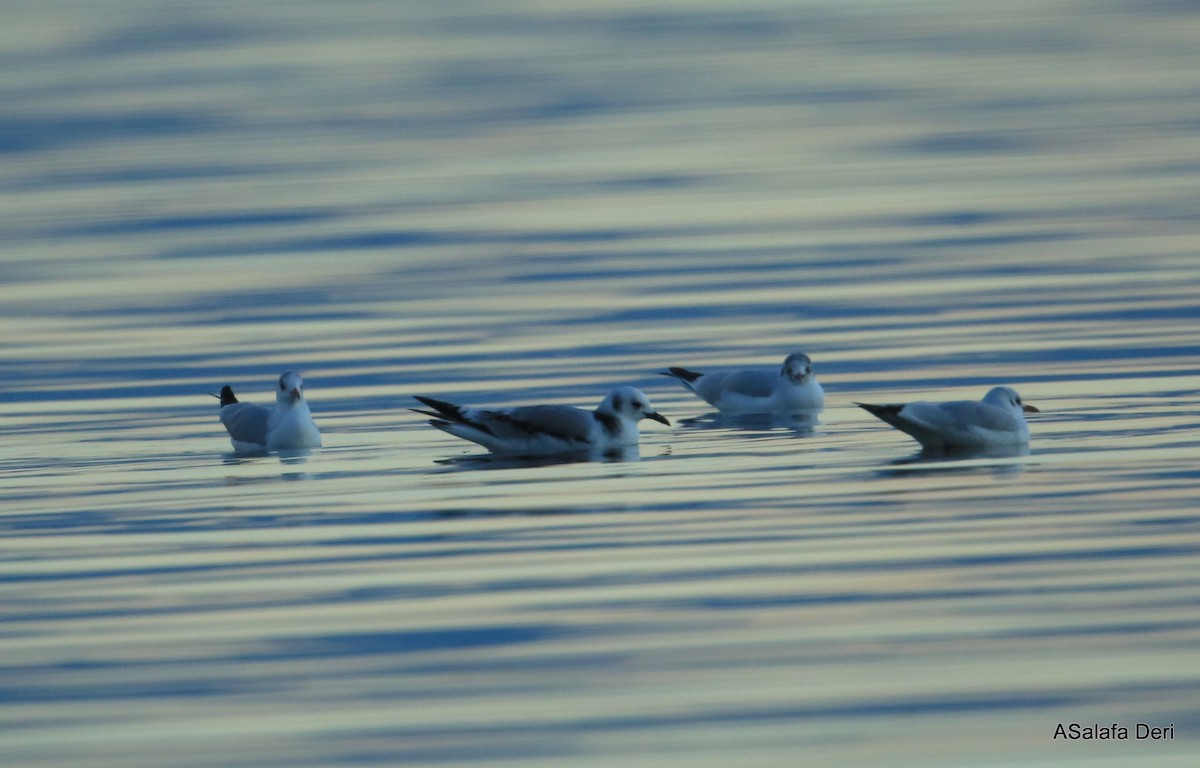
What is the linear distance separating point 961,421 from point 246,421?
15.0 ft

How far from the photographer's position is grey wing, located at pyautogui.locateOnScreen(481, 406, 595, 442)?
1577 centimetres

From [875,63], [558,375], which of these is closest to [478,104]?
[875,63]

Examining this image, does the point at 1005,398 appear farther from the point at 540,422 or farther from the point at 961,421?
the point at 540,422

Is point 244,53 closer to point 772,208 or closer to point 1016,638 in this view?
point 772,208

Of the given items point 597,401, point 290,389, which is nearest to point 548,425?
point 290,389

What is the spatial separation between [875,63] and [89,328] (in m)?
23.7

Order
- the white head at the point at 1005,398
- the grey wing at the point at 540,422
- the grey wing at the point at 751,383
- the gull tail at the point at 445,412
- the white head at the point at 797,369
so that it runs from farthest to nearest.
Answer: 1. the grey wing at the point at 751,383
2. the white head at the point at 797,369
3. the gull tail at the point at 445,412
4. the grey wing at the point at 540,422
5. the white head at the point at 1005,398

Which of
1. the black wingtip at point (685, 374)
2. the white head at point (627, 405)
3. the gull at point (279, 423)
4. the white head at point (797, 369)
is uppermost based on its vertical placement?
the white head at point (797, 369)

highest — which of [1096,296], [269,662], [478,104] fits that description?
[478,104]

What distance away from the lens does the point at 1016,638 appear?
9594 mm

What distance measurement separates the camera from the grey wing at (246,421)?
53.9 feet

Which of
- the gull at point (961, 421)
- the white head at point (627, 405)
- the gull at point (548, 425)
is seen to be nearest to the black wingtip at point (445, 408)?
the gull at point (548, 425)

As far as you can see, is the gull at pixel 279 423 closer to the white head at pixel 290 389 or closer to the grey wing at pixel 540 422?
the white head at pixel 290 389

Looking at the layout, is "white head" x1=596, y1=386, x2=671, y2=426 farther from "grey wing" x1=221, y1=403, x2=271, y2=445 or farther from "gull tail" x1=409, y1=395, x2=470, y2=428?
"grey wing" x1=221, y1=403, x2=271, y2=445
